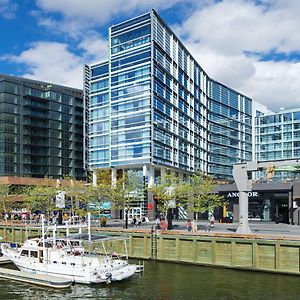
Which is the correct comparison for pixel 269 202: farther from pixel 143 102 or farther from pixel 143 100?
pixel 143 100

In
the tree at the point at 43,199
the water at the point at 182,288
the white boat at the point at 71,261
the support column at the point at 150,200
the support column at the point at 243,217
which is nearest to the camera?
the water at the point at 182,288

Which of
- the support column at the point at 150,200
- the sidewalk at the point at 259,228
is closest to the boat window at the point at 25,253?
the sidewalk at the point at 259,228

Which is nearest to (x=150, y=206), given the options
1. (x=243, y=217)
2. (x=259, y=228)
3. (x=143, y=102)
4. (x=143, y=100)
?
(x=143, y=102)

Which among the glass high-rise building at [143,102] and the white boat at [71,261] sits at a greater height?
the glass high-rise building at [143,102]

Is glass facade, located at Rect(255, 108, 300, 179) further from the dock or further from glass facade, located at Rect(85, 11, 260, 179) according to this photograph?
the dock

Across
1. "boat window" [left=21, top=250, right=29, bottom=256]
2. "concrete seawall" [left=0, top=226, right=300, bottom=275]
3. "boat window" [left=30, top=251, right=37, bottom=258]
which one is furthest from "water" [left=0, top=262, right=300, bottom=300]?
"boat window" [left=21, top=250, right=29, bottom=256]

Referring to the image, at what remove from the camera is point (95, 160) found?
369 feet

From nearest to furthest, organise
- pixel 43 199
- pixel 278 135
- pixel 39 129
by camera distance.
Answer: pixel 43 199 < pixel 39 129 < pixel 278 135

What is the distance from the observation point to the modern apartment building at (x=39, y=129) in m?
141

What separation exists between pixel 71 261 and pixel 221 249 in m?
15.0

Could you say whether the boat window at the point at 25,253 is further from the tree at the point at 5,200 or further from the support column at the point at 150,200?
the support column at the point at 150,200

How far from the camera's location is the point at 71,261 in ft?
130

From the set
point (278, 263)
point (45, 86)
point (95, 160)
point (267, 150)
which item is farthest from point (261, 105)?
point (278, 263)

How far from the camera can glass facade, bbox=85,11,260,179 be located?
102m
